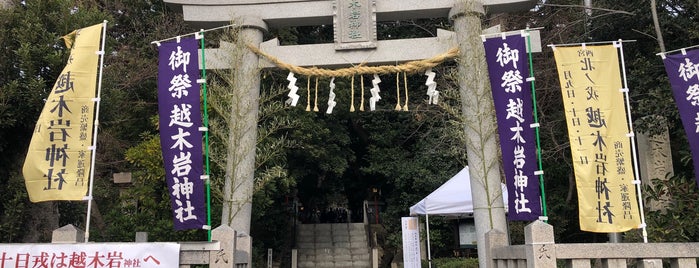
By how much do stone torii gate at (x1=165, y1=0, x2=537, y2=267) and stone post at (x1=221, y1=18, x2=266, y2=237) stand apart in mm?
13

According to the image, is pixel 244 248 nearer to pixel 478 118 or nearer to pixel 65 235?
pixel 65 235

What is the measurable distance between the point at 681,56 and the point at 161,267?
19.4ft

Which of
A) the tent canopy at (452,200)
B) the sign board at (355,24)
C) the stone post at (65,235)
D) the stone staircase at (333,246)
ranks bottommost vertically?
the stone staircase at (333,246)

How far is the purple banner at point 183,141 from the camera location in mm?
5695

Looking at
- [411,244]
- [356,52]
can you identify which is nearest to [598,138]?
[356,52]

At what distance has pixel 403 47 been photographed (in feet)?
22.6

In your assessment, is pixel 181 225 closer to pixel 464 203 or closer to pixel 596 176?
pixel 596 176

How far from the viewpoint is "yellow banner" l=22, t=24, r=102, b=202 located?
5.32 metres

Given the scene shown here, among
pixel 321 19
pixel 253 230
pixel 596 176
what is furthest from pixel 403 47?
pixel 253 230

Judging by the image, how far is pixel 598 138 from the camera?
5.44 m

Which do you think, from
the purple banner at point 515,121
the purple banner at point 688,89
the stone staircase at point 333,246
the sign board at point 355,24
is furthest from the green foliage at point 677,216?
the stone staircase at point 333,246

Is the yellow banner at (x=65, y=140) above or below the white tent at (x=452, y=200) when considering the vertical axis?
above

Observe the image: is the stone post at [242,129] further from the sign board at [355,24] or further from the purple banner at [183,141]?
the sign board at [355,24]

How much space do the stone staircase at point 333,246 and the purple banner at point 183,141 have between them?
881cm
